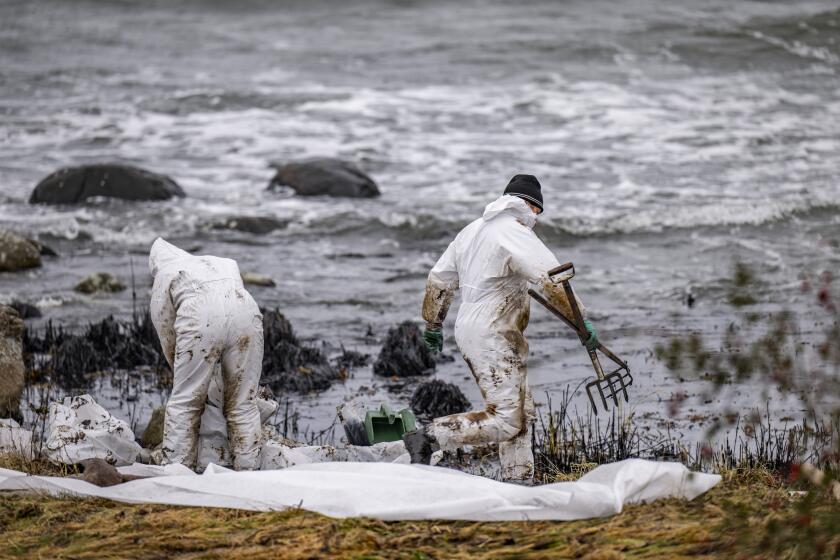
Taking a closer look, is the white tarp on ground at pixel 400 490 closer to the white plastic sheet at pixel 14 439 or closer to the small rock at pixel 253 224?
the white plastic sheet at pixel 14 439

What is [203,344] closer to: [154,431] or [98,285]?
[154,431]

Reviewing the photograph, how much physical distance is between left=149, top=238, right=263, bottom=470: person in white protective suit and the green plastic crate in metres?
1.11

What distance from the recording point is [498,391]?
7.47 meters

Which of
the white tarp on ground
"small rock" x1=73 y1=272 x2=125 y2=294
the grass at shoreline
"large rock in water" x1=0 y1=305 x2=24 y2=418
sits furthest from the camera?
Answer: "small rock" x1=73 y1=272 x2=125 y2=294

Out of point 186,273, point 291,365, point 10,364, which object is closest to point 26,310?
point 291,365

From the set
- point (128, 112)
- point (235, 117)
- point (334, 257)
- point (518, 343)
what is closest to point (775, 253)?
point (334, 257)

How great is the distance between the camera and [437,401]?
9.45 meters

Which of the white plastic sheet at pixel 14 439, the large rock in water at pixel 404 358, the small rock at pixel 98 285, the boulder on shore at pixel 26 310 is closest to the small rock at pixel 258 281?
the small rock at pixel 98 285

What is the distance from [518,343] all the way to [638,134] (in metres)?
16.7

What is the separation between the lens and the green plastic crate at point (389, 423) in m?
8.20

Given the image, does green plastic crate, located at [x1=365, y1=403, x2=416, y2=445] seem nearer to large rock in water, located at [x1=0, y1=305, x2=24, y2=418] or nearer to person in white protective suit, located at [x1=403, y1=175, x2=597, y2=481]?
person in white protective suit, located at [x1=403, y1=175, x2=597, y2=481]

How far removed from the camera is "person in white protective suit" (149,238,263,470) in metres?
6.97

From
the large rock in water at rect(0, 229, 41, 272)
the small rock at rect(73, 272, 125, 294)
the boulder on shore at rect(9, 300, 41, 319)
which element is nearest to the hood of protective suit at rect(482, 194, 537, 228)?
the boulder on shore at rect(9, 300, 41, 319)

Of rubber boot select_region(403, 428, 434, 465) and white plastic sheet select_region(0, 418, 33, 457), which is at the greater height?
rubber boot select_region(403, 428, 434, 465)
